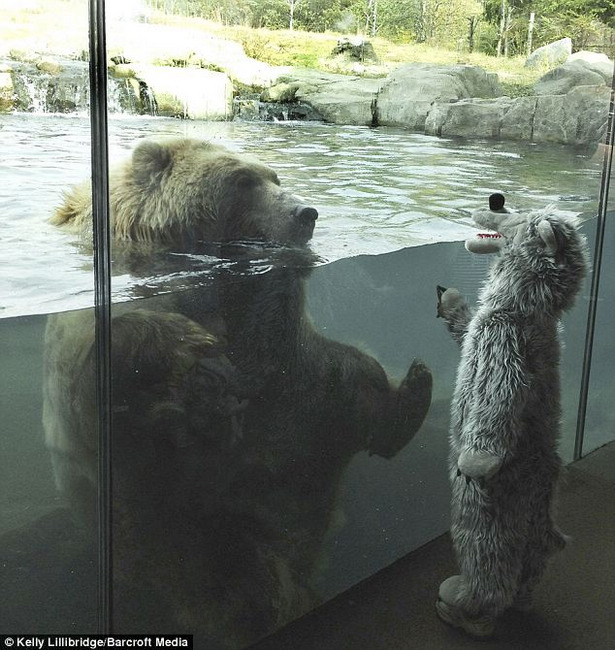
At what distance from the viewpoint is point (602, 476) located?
7.52ft

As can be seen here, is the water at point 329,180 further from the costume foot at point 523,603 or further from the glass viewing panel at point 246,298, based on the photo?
the costume foot at point 523,603

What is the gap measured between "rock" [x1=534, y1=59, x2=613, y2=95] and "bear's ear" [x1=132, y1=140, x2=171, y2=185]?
1.00 m

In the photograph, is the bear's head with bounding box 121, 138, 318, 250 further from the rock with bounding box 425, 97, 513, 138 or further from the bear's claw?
the bear's claw

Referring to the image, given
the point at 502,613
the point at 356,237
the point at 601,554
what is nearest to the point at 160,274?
the point at 356,237

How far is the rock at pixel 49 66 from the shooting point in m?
1.47

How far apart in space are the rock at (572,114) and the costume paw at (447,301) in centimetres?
47

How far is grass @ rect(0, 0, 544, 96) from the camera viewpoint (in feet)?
4.73

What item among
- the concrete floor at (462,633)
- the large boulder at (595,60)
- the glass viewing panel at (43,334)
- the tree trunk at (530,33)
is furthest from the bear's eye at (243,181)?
the concrete floor at (462,633)

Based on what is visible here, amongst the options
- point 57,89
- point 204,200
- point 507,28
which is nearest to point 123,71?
point 57,89

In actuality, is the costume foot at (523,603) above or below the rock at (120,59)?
below

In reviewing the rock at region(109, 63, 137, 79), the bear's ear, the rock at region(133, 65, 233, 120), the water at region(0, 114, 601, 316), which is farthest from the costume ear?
the rock at region(109, 63, 137, 79)

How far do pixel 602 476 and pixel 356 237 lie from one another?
1.04 m

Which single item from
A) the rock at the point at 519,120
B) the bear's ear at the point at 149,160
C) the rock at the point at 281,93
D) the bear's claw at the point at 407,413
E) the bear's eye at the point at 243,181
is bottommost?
the bear's claw at the point at 407,413

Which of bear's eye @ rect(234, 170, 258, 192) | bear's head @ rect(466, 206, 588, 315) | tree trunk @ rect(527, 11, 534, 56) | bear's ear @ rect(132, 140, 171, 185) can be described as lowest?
bear's head @ rect(466, 206, 588, 315)
